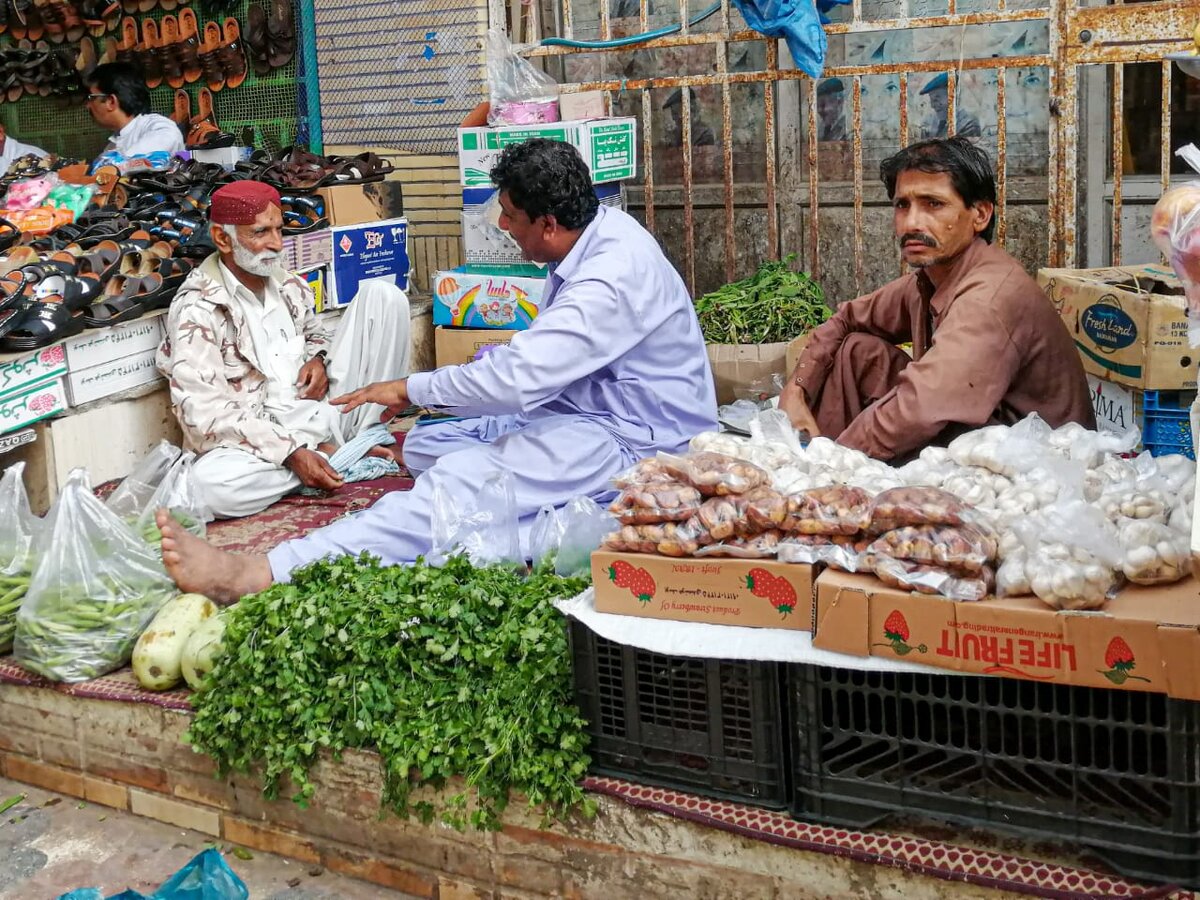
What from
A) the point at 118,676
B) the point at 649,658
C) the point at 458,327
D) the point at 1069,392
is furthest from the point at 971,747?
the point at 458,327

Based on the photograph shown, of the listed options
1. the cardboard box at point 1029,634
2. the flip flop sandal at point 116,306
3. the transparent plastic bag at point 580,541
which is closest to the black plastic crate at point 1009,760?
the cardboard box at point 1029,634

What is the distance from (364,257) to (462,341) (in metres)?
0.65

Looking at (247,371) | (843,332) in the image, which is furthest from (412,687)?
(247,371)

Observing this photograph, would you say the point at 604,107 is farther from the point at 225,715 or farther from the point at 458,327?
the point at 225,715

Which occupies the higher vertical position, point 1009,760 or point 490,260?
point 490,260

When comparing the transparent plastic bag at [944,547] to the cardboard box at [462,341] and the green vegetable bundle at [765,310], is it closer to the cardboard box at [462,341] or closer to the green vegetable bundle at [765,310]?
the green vegetable bundle at [765,310]

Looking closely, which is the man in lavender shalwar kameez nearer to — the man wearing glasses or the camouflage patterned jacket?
the camouflage patterned jacket

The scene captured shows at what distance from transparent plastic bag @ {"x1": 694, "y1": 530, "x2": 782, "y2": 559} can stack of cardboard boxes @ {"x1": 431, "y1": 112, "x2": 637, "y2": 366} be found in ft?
11.2

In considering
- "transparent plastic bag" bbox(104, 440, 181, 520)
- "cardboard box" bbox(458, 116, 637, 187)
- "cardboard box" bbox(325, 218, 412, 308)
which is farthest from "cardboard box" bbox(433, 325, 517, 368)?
"transparent plastic bag" bbox(104, 440, 181, 520)

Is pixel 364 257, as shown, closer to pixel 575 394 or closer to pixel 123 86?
pixel 575 394

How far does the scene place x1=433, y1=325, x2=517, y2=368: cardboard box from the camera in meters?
6.04

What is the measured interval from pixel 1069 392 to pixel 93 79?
6705 millimetres

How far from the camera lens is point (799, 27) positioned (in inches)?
216

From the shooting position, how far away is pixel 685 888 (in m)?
2.70
